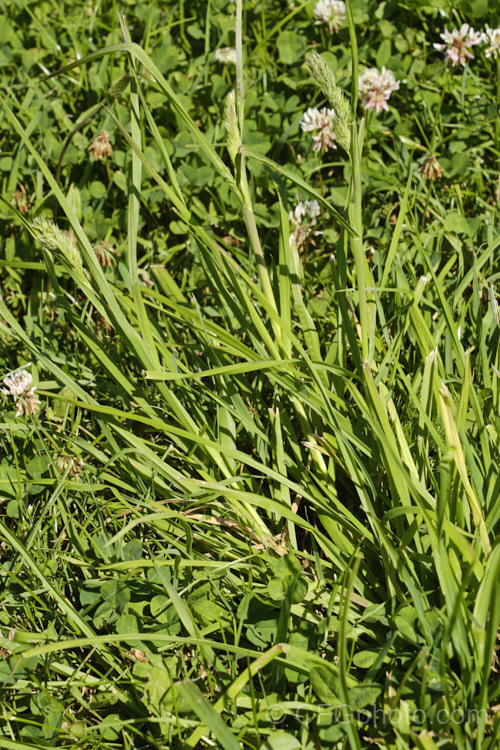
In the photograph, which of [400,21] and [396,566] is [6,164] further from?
[396,566]

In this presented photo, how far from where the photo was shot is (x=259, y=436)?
1862 mm

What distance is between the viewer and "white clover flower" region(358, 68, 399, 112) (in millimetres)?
2537

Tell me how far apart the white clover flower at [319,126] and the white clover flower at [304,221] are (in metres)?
0.22

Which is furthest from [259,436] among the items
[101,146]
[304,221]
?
[101,146]

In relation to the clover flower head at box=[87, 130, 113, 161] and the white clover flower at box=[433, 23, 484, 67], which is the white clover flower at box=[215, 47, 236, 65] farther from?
the white clover flower at box=[433, 23, 484, 67]

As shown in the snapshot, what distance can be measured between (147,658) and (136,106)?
135cm

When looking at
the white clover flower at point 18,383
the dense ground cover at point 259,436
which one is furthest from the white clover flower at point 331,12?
the white clover flower at point 18,383

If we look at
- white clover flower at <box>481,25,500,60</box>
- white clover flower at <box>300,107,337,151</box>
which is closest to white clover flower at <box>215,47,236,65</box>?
white clover flower at <box>300,107,337,151</box>

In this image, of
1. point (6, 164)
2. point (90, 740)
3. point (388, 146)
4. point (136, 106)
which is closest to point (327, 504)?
point (90, 740)

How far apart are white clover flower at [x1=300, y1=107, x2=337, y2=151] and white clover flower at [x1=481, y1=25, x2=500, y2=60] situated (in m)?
→ 0.69

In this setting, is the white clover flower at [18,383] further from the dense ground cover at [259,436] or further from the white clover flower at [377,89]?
the white clover flower at [377,89]

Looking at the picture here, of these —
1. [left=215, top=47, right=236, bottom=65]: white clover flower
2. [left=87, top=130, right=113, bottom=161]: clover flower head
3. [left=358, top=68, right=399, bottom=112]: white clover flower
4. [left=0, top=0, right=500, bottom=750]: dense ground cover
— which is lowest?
[left=0, top=0, right=500, bottom=750]: dense ground cover

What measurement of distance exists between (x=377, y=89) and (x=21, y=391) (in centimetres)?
167

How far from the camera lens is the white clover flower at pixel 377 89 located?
2537 mm
